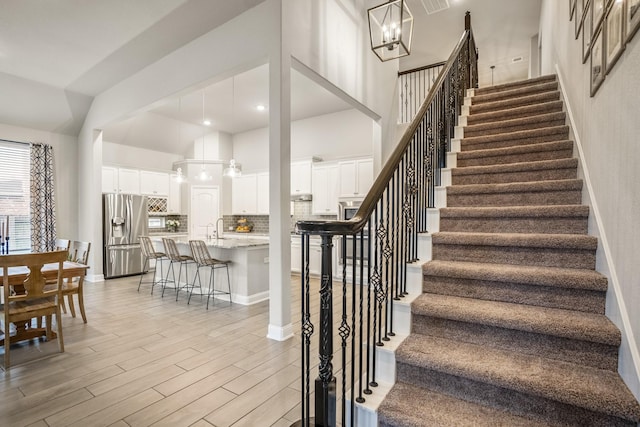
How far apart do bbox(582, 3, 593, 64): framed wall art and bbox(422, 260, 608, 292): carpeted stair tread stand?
1.54 metres

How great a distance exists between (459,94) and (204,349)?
14.0 ft

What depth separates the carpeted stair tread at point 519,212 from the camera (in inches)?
84.0

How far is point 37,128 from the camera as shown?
6.14m

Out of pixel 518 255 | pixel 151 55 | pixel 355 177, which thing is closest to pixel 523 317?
pixel 518 255

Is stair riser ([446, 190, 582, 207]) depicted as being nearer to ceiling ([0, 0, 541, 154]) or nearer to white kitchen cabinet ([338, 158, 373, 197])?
ceiling ([0, 0, 541, 154])

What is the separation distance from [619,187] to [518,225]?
79 cm

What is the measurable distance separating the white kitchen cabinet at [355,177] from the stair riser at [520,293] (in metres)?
4.18

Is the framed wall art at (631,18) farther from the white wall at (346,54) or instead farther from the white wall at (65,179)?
the white wall at (65,179)

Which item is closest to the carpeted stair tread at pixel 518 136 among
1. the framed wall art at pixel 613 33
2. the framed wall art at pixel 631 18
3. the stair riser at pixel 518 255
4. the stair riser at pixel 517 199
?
the stair riser at pixel 517 199

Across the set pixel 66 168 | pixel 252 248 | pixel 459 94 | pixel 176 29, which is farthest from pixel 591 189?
pixel 66 168

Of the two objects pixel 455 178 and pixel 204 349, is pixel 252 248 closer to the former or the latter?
pixel 204 349

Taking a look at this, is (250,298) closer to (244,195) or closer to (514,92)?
(244,195)

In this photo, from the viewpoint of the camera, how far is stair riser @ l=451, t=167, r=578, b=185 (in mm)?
2541

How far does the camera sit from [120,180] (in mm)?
7273
